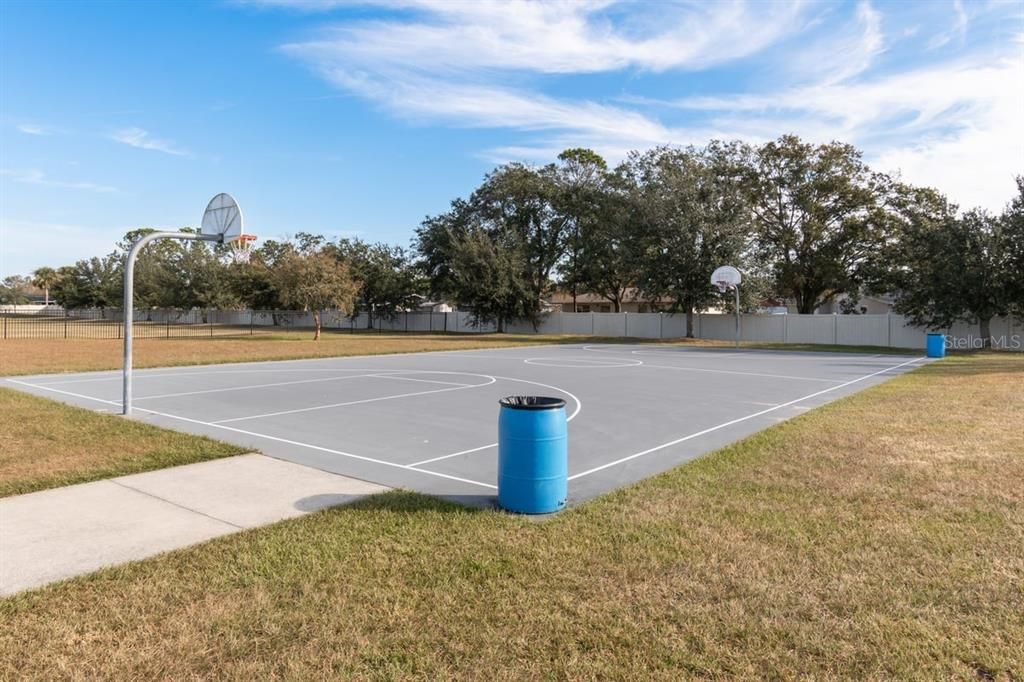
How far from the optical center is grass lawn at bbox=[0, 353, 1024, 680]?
3.13 m

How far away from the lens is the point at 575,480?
6.46 m

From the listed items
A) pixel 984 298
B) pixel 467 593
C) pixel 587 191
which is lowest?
pixel 467 593

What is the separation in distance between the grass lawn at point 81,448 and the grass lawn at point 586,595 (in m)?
2.75

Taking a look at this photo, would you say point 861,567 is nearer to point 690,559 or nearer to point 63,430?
point 690,559

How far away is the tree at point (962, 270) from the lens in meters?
29.3

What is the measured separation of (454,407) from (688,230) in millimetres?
28618

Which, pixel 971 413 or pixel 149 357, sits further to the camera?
pixel 149 357

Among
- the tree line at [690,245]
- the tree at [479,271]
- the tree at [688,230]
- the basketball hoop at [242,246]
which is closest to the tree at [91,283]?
the basketball hoop at [242,246]

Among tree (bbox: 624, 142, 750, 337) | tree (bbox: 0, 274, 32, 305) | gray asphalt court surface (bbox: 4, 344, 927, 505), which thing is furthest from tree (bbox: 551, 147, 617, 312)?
tree (bbox: 0, 274, 32, 305)

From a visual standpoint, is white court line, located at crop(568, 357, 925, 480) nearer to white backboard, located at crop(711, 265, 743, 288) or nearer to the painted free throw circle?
the painted free throw circle

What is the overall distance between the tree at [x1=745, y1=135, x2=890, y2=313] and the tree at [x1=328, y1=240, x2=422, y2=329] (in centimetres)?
2930

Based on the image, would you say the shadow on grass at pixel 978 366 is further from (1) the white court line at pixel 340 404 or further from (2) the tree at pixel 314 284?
(2) the tree at pixel 314 284

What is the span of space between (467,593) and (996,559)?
3515 millimetres

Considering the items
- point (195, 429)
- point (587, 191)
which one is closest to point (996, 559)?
point (195, 429)
